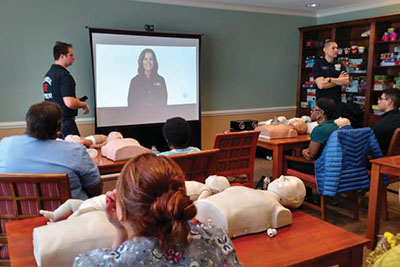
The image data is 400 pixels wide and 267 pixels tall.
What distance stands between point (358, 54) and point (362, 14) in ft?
2.10

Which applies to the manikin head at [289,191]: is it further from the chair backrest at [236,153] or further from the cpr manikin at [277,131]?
the cpr manikin at [277,131]

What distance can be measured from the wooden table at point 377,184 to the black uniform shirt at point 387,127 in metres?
0.68

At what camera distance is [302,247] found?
3.67 ft

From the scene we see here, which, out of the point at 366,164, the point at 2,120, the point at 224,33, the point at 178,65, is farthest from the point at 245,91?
the point at 2,120

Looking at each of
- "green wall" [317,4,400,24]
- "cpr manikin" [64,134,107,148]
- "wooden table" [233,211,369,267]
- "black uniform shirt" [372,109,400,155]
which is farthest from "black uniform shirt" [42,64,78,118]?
"green wall" [317,4,400,24]

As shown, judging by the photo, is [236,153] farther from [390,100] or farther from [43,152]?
[43,152]

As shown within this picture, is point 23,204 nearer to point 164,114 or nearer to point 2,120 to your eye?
point 2,120

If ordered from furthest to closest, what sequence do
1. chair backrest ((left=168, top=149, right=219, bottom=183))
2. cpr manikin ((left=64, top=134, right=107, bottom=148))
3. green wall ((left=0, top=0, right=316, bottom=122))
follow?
green wall ((left=0, top=0, right=316, bottom=122)) < cpr manikin ((left=64, top=134, right=107, bottom=148)) < chair backrest ((left=168, top=149, right=219, bottom=183))

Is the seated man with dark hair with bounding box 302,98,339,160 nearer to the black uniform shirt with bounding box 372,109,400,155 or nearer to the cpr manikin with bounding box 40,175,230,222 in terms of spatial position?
the black uniform shirt with bounding box 372,109,400,155

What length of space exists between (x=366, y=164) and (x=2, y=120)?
391 cm

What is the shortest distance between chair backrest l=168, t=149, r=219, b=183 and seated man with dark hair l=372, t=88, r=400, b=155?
6.12ft

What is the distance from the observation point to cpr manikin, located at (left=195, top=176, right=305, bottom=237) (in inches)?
45.3

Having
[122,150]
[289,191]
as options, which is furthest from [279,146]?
[289,191]

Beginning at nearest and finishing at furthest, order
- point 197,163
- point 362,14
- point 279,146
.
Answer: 1. point 197,163
2. point 279,146
3. point 362,14
